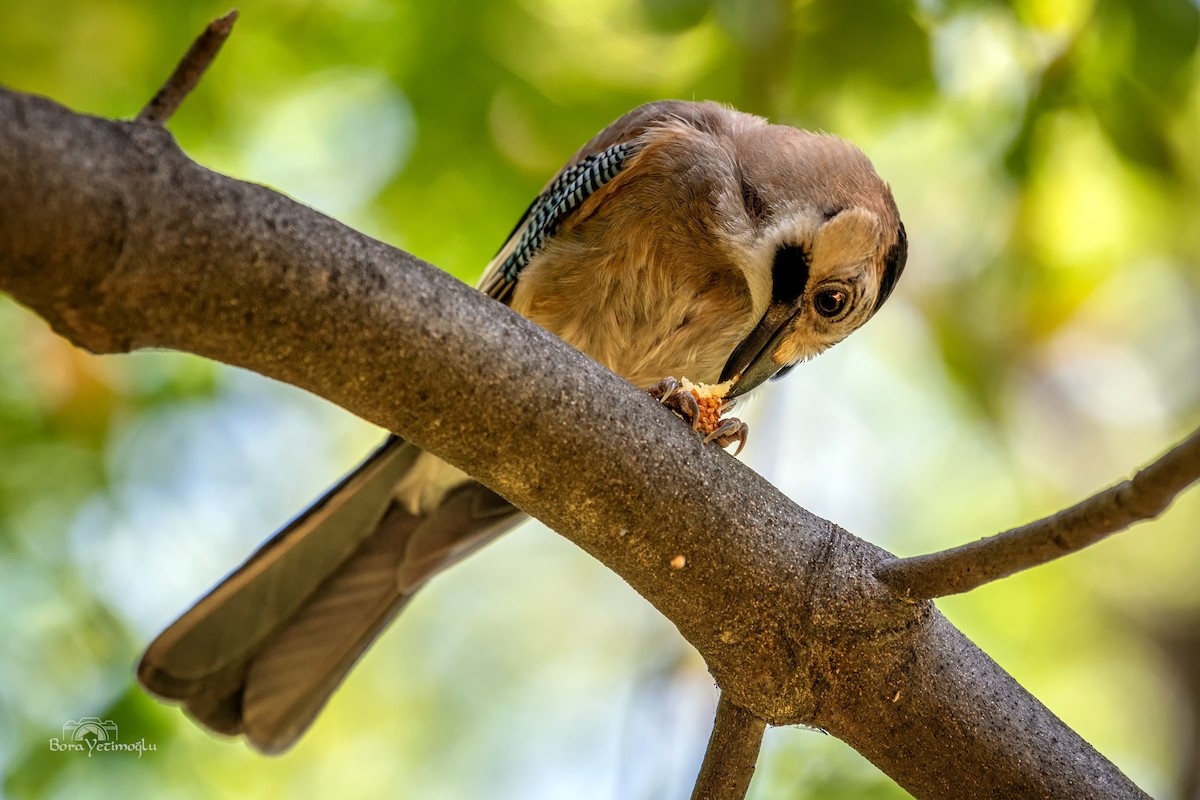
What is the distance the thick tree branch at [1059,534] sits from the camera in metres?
1.70

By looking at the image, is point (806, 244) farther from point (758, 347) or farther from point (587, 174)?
point (587, 174)

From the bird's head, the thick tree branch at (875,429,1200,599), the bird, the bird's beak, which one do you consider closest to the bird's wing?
the bird

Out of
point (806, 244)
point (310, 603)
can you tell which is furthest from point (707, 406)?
point (310, 603)

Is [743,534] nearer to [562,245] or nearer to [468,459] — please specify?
[468,459]

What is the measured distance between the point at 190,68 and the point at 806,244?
1.95 meters

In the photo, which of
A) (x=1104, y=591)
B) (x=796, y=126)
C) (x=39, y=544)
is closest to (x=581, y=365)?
(x=796, y=126)

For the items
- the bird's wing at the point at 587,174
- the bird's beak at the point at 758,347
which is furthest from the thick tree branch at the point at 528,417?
the bird's wing at the point at 587,174

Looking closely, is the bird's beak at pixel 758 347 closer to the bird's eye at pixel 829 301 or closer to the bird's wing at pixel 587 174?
the bird's eye at pixel 829 301

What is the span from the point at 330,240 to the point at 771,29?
73.9 inches

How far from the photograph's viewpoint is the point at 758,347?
133 inches

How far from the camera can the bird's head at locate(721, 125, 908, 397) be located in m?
3.31

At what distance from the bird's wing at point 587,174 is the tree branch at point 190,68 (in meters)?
1.66

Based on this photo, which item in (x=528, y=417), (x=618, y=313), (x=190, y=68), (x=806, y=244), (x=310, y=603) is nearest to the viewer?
(x=190, y=68)

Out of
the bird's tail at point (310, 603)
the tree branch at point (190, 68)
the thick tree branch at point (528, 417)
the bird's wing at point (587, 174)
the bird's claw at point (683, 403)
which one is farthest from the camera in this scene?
the bird's wing at point (587, 174)
